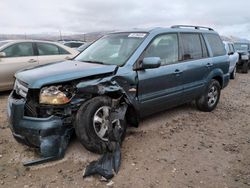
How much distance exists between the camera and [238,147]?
4441mm

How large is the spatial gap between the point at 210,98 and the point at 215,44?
124 cm

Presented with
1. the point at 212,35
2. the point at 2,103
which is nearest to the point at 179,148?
the point at 212,35

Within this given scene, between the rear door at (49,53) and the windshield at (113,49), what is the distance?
3.11m

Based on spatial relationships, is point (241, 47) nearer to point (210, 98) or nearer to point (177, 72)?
point (210, 98)

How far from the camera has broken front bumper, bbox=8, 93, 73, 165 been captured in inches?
139

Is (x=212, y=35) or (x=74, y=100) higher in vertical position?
(x=212, y=35)

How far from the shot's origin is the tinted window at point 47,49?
320 inches

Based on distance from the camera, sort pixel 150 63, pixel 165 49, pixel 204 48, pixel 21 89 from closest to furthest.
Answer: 1. pixel 21 89
2. pixel 150 63
3. pixel 165 49
4. pixel 204 48

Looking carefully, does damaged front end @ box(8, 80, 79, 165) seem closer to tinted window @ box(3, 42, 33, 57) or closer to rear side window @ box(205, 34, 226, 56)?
rear side window @ box(205, 34, 226, 56)

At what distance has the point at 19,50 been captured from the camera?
7.77 meters

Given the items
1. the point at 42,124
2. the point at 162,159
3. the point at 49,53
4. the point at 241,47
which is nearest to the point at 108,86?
the point at 42,124

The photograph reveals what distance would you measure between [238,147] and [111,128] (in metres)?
2.05

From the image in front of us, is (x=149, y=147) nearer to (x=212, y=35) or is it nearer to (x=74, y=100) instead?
(x=74, y=100)

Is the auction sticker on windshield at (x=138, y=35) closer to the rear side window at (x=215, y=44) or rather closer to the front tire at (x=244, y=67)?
the rear side window at (x=215, y=44)
